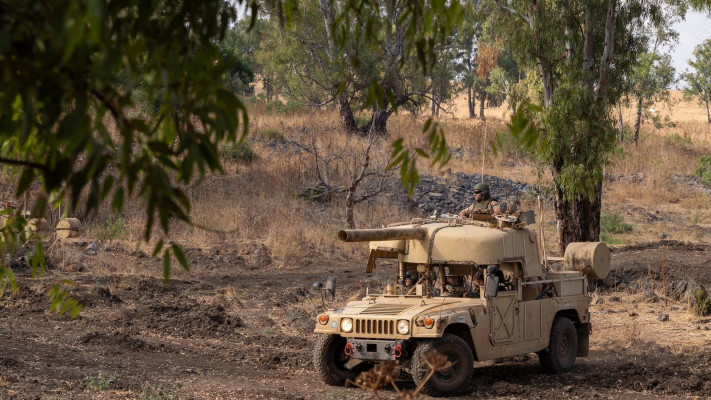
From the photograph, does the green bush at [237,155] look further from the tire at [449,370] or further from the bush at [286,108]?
the tire at [449,370]

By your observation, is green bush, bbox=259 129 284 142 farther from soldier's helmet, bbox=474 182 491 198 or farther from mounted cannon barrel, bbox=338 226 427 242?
mounted cannon barrel, bbox=338 226 427 242

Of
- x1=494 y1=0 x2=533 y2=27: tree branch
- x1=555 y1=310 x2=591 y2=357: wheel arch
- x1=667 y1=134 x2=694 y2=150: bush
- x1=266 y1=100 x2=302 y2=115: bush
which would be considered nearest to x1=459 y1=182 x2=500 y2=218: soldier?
x1=555 y1=310 x2=591 y2=357: wheel arch

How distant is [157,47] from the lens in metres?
3.53

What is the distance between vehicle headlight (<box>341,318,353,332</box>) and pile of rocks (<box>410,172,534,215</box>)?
1786 centimetres

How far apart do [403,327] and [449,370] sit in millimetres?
713

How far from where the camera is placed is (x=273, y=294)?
1959 centimetres

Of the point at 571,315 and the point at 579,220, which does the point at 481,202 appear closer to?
the point at 571,315

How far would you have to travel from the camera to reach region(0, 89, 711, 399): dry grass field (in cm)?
1177

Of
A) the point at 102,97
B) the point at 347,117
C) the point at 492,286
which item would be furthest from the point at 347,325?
the point at 347,117

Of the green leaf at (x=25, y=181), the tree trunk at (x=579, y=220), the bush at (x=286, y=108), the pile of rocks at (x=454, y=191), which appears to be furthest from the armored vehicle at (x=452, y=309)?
the bush at (x=286, y=108)

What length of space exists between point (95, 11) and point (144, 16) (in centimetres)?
96

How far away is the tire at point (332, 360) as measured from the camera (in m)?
11.7

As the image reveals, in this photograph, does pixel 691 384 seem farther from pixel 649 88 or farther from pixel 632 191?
pixel 649 88

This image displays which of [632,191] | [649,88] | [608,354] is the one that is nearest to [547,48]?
[608,354]
